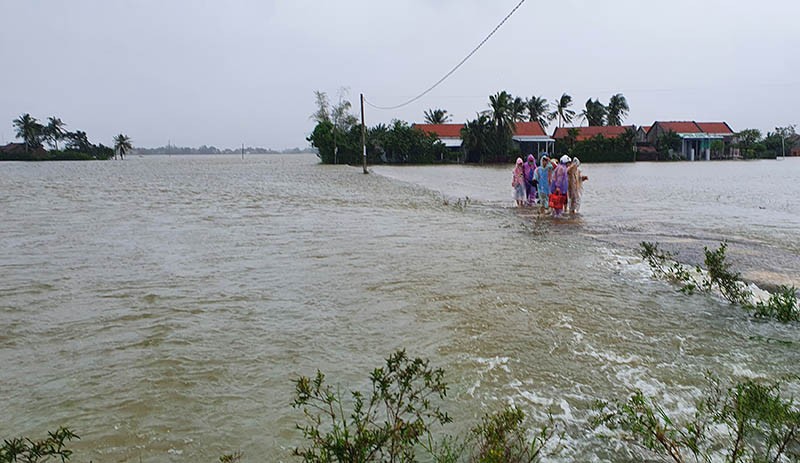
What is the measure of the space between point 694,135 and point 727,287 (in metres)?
64.8

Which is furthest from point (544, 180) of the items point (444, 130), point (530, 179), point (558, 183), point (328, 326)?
point (444, 130)

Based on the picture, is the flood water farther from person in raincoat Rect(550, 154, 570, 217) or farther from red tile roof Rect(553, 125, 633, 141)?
red tile roof Rect(553, 125, 633, 141)

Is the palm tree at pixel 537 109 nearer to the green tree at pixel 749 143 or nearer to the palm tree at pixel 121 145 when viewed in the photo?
the green tree at pixel 749 143

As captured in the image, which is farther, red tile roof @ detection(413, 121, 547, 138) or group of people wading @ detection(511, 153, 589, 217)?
red tile roof @ detection(413, 121, 547, 138)

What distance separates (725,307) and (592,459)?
352 cm

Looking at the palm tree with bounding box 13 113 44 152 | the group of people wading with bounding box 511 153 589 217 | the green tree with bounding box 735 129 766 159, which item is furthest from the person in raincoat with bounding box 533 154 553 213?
the palm tree with bounding box 13 113 44 152

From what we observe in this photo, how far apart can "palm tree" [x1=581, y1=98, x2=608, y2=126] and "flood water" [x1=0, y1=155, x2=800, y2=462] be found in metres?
66.3

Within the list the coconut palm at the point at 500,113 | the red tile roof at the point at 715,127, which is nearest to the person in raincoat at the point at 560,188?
the coconut palm at the point at 500,113

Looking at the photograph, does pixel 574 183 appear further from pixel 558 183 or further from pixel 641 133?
pixel 641 133

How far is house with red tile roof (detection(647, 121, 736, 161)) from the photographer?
6156 cm

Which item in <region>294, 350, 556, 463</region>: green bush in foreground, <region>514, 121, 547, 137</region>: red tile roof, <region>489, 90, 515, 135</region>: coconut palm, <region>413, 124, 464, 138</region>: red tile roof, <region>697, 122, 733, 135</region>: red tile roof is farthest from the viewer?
<region>697, 122, 733, 135</region>: red tile roof

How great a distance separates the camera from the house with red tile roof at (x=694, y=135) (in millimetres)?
61562

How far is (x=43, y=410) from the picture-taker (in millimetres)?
3318

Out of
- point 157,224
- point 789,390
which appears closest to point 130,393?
point 789,390
